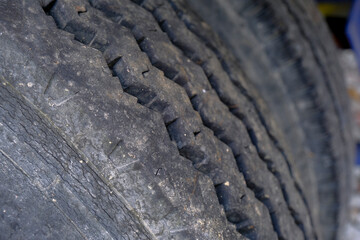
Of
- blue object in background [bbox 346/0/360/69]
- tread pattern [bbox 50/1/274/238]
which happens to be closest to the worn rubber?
blue object in background [bbox 346/0/360/69]

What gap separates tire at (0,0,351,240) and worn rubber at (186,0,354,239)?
0.40 metres

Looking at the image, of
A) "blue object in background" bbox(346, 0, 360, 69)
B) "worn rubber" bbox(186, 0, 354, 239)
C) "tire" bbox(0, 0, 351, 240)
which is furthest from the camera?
"blue object in background" bbox(346, 0, 360, 69)

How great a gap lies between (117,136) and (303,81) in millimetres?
789

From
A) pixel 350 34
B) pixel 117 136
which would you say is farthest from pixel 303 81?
pixel 117 136

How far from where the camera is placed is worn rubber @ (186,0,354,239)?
1.05 m

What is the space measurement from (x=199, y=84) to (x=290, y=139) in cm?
61

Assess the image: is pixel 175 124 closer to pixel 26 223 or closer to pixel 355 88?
pixel 26 223

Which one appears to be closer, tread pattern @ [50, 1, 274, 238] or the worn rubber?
tread pattern @ [50, 1, 274, 238]

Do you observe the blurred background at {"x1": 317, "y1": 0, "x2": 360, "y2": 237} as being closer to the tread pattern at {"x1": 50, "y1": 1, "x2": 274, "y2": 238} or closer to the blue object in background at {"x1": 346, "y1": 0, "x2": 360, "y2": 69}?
the blue object in background at {"x1": 346, "y1": 0, "x2": 360, "y2": 69}

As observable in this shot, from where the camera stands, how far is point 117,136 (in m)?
0.52

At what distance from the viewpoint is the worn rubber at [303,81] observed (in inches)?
41.5

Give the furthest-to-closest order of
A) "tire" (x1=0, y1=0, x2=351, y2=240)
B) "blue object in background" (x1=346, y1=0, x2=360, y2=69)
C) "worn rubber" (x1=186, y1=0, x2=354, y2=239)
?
"blue object in background" (x1=346, y1=0, x2=360, y2=69) → "worn rubber" (x1=186, y1=0, x2=354, y2=239) → "tire" (x1=0, y1=0, x2=351, y2=240)

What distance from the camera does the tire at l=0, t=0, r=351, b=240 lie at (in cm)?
49

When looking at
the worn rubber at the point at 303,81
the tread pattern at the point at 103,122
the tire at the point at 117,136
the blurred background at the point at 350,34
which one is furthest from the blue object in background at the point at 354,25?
the tread pattern at the point at 103,122
